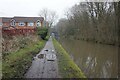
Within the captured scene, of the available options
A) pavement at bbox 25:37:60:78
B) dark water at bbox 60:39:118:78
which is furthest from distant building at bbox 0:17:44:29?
pavement at bbox 25:37:60:78

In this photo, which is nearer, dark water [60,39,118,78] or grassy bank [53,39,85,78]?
grassy bank [53,39,85,78]

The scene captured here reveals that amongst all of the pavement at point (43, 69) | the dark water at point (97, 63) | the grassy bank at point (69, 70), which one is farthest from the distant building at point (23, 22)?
the grassy bank at point (69, 70)

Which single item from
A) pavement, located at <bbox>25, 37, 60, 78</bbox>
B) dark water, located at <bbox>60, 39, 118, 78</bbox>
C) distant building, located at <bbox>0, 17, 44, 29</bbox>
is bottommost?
dark water, located at <bbox>60, 39, 118, 78</bbox>

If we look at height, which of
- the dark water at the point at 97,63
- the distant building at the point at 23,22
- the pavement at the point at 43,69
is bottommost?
the dark water at the point at 97,63

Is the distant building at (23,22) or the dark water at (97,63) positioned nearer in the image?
the dark water at (97,63)

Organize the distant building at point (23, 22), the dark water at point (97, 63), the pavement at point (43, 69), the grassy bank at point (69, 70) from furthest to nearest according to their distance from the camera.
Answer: the distant building at point (23, 22) → the dark water at point (97, 63) → the grassy bank at point (69, 70) → the pavement at point (43, 69)

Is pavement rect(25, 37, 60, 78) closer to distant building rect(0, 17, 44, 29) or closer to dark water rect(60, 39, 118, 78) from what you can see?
dark water rect(60, 39, 118, 78)

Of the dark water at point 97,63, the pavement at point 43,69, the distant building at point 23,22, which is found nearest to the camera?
the pavement at point 43,69

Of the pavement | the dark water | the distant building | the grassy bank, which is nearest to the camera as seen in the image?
the pavement

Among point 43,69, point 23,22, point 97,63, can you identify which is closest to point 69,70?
point 43,69

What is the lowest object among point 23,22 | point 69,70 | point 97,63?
point 97,63

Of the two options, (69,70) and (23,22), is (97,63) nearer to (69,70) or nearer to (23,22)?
(69,70)

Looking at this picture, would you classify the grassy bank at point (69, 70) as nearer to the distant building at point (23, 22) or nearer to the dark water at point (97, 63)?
Result: the dark water at point (97, 63)

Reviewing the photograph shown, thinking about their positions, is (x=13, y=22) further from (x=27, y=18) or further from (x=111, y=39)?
(x=111, y=39)
